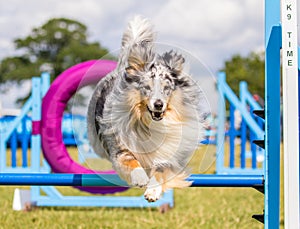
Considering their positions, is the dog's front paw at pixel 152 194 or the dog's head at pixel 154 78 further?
the dog's front paw at pixel 152 194

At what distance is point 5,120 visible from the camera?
13094mm

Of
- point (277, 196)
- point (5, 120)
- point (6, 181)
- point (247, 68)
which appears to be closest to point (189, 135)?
point (277, 196)

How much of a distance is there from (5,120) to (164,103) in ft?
35.9

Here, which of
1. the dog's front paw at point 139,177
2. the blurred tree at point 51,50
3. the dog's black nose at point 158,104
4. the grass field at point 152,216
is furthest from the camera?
the blurred tree at point 51,50

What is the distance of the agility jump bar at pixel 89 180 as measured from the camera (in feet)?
10.0

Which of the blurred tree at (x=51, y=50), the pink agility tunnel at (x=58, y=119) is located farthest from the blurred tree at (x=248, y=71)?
the pink agility tunnel at (x=58, y=119)

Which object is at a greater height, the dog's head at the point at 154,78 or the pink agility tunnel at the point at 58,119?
the pink agility tunnel at the point at 58,119

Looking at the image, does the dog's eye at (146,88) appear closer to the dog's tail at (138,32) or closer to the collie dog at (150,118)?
the collie dog at (150,118)

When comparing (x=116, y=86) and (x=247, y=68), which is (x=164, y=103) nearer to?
(x=116, y=86)

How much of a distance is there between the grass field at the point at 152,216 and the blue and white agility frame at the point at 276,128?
162 centimetres

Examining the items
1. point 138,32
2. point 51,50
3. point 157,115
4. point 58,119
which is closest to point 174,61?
point 157,115

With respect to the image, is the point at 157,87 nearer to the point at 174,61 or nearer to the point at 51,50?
the point at 174,61

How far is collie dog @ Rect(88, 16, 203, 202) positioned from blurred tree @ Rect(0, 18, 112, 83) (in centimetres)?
4201

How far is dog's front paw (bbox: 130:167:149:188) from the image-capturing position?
9.05ft
